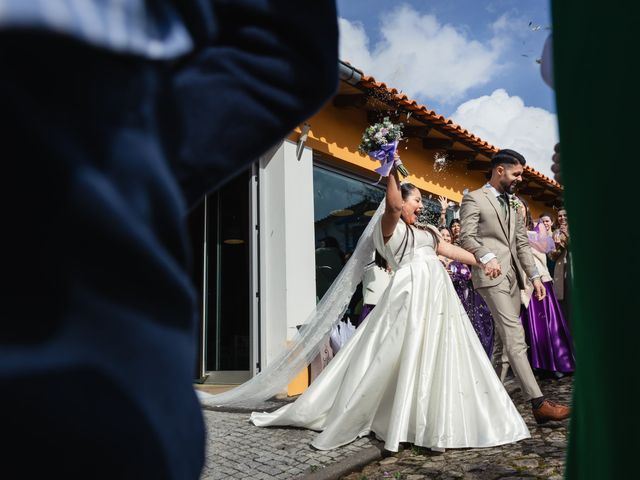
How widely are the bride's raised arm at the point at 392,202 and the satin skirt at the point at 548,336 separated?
3.62m

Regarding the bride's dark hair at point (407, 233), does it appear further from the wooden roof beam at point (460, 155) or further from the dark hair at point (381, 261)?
the wooden roof beam at point (460, 155)

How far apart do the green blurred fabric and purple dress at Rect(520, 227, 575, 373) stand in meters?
6.46

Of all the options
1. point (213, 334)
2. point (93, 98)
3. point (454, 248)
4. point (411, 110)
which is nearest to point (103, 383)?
point (93, 98)

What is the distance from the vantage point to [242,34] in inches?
29.1

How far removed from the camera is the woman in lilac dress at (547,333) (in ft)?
23.0

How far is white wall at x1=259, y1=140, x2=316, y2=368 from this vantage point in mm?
6992

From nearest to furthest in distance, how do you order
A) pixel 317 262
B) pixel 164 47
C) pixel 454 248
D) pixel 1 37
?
pixel 1 37, pixel 164 47, pixel 454 248, pixel 317 262

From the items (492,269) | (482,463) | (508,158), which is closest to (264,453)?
(482,463)

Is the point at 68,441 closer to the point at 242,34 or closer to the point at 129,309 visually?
the point at 129,309

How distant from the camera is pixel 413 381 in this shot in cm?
397

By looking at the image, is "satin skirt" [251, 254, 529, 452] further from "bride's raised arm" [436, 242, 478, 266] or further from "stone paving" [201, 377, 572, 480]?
"bride's raised arm" [436, 242, 478, 266]

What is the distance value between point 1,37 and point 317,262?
24.7 feet

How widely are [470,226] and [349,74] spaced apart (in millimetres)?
3088

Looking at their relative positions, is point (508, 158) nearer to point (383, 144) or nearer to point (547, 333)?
point (383, 144)
